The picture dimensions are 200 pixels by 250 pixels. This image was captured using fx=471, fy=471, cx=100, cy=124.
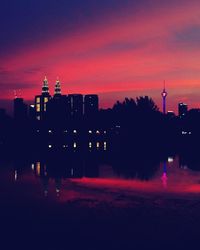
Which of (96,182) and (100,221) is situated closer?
(100,221)

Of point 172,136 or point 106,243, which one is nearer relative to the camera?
point 106,243

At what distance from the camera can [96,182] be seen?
115 ft

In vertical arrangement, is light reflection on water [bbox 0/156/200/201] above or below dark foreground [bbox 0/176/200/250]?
above

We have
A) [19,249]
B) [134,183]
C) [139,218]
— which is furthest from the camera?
[134,183]

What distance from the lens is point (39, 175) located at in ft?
129

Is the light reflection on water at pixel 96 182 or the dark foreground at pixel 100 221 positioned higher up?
the light reflection on water at pixel 96 182

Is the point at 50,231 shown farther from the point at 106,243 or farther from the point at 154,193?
the point at 154,193

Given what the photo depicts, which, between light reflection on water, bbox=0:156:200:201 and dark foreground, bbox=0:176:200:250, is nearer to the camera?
dark foreground, bbox=0:176:200:250

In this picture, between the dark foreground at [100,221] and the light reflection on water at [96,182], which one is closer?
the dark foreground at [100,221]

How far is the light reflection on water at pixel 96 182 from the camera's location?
96.4 ft

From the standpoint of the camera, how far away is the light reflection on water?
2939cm

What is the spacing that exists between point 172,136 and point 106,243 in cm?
10729

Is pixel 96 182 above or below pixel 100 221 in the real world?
above

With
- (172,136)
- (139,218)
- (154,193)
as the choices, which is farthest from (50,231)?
(172,136)
